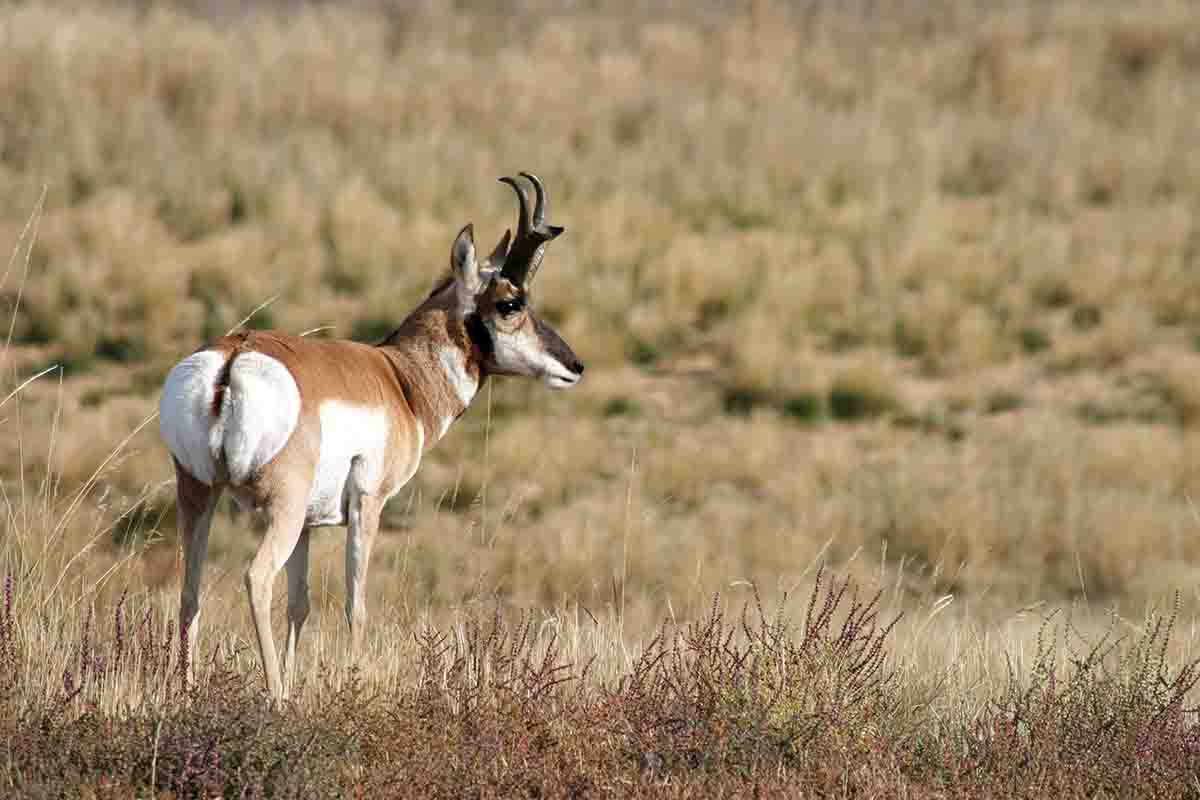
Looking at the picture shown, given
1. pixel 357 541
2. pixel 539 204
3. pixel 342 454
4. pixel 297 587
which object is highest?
pixel 539 204

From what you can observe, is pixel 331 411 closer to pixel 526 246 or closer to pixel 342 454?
pixel 342 454

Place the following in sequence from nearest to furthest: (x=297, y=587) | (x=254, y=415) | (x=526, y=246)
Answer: (x=254, y=415)
(x=297, y=587)
(x=526, y=246)

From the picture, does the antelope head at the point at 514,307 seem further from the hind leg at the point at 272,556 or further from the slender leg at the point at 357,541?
the hind leg at the point at 272,556

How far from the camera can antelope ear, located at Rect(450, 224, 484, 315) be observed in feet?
22.6

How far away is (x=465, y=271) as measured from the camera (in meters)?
7.02

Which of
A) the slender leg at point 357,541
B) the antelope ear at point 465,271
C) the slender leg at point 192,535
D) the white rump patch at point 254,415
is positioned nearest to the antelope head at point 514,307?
the antelope ear at point 465,271

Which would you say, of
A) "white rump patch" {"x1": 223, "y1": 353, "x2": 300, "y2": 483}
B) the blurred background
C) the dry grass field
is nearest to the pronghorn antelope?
"white rump patch" {"x1": 223, "y1": 353, "x2": 300, "y2": 483}

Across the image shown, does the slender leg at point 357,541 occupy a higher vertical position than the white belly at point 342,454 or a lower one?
lower

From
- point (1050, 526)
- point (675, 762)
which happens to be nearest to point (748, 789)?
point (675, 762)

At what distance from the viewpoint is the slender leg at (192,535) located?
595 centimetres

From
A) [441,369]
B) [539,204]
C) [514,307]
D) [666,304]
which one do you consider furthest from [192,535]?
[666,304]

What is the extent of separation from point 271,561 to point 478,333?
1725mm

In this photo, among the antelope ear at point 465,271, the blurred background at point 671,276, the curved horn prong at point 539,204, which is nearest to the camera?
the antelope ear at point 465,271

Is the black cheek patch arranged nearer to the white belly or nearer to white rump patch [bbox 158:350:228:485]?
the white belly
